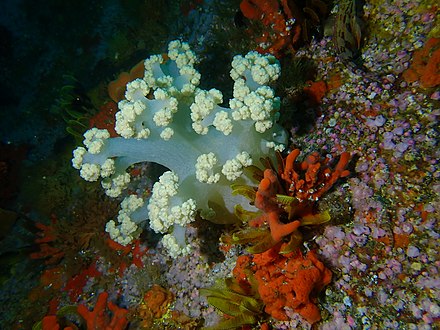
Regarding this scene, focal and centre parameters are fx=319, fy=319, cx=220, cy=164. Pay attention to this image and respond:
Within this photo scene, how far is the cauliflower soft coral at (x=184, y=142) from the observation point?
3.02m

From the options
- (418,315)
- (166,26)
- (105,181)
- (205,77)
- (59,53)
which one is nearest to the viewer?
(418,315)

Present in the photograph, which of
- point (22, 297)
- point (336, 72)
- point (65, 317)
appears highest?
point (336, 72)

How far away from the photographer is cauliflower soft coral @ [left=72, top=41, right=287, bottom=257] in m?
3.02

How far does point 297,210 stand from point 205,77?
3360mm

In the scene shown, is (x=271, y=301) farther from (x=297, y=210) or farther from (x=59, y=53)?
(x=59, y=53)

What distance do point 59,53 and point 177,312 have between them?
9422 millimetres

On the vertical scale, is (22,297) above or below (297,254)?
below

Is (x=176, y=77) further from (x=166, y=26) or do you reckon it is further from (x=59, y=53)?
(x=59, y=53)

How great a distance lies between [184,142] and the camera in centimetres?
331

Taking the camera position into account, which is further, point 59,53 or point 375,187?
point 59,53

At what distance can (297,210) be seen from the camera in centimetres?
305

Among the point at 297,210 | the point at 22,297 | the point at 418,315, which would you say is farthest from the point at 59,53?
the point at 418,315

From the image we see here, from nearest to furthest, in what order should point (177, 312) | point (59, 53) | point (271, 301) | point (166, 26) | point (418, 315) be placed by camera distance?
point (418, 315) → point (271, 301) → point (177, 312) → point (166, 26) → point (59, 53)

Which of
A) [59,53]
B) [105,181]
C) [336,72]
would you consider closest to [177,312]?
[105,181]
